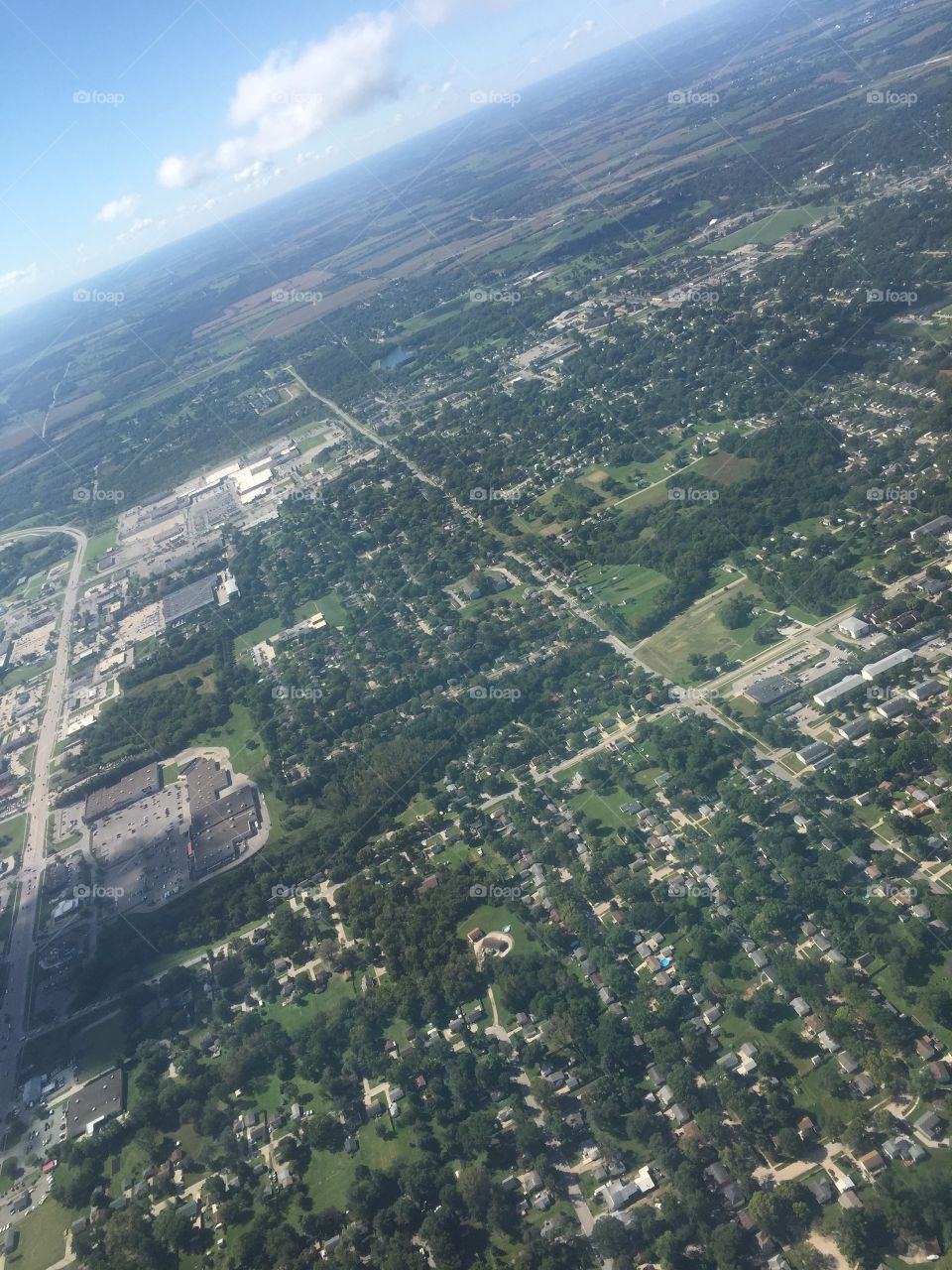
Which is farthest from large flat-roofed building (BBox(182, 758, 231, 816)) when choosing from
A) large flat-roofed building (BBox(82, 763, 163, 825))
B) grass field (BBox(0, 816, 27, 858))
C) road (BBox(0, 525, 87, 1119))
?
grass field (BBox(0, 816, 27, 858))

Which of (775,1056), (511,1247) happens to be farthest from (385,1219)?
(775,1056)

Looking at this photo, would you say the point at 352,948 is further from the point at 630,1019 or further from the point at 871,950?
the point at 871,950

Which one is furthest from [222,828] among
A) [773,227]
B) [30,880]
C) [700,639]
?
[773,227]

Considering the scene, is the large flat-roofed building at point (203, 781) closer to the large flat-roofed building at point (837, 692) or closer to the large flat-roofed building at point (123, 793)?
the large flat-roofed building at point (123, 793)

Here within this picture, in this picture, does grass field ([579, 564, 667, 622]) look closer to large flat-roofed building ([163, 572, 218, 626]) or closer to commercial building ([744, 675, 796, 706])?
commercial building ([744, 675, 796, 706])

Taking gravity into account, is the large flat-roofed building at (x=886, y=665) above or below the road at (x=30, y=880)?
below

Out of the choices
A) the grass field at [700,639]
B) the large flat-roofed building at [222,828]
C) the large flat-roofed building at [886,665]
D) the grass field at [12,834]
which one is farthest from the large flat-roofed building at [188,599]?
the large flat-roofed building at [886,665]
